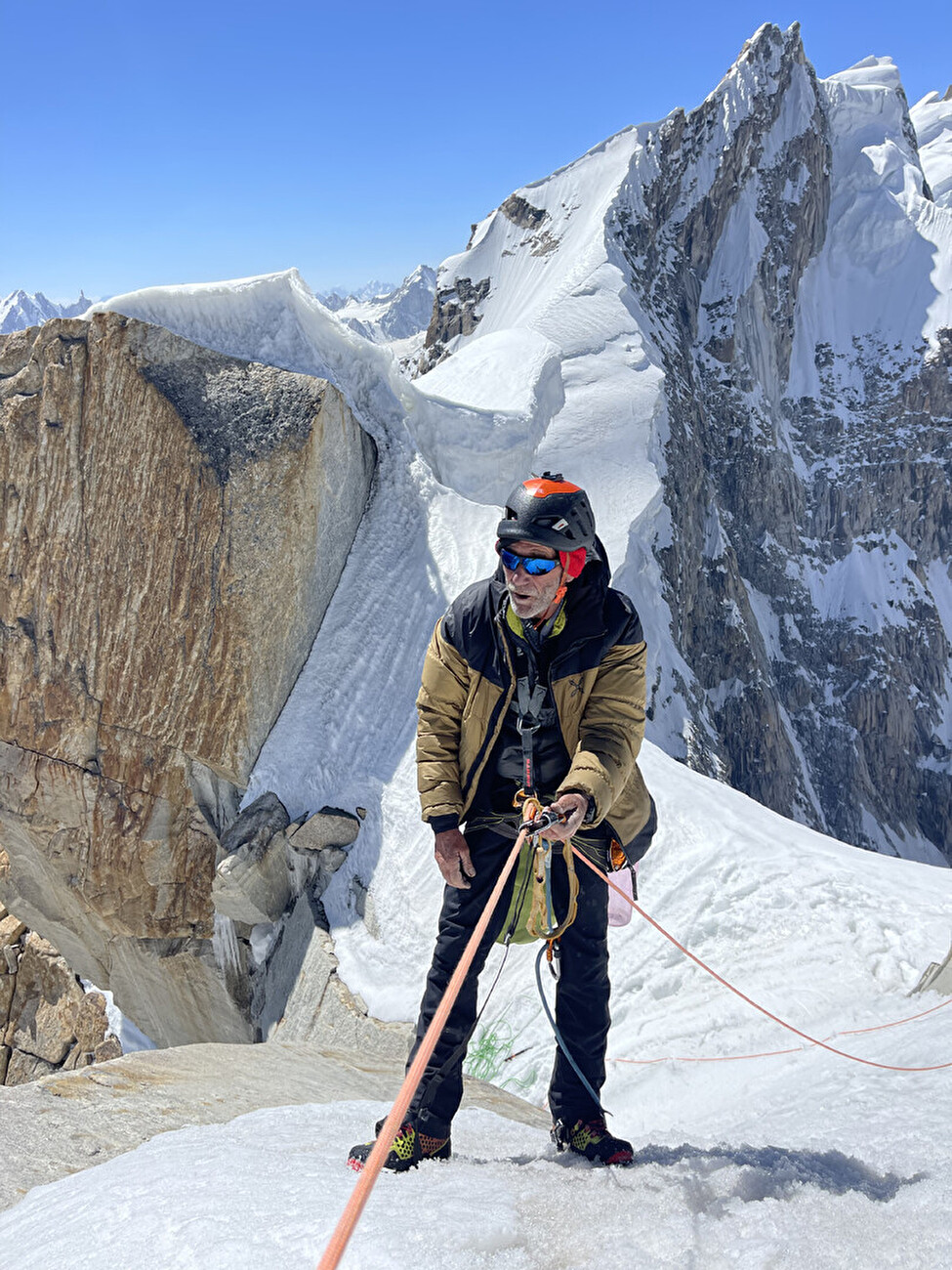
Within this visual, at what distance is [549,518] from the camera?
10.6 ft

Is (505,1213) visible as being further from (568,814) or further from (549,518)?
(549,518)

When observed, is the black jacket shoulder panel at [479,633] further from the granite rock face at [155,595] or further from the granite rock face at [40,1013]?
the granite rock face at [40,1013]

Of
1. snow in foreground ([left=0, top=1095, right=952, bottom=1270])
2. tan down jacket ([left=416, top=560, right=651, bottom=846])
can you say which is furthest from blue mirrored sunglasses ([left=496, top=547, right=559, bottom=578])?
snow in foreground ([left=0, top=1095, right=952, bottom=1270])

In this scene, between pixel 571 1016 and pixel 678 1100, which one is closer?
pixel 571 1016

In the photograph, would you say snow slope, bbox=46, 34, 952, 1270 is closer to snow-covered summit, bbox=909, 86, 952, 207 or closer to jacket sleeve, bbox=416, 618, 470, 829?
jacket sleeve, bbox=416, 618, 470, 829

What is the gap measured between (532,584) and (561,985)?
1.66m

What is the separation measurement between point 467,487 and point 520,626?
10618mm

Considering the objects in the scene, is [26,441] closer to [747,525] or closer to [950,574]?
[747,525]

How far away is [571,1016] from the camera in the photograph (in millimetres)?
3451

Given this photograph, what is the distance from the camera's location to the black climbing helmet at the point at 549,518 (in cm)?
321

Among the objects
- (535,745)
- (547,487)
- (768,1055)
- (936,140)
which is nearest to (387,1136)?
(535,745)

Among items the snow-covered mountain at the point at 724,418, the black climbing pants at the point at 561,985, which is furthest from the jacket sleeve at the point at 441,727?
the snow-covered mountain at the point at 724,418

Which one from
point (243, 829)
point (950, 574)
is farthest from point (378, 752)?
point (950, 574)

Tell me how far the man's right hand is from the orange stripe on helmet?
4.54ft
